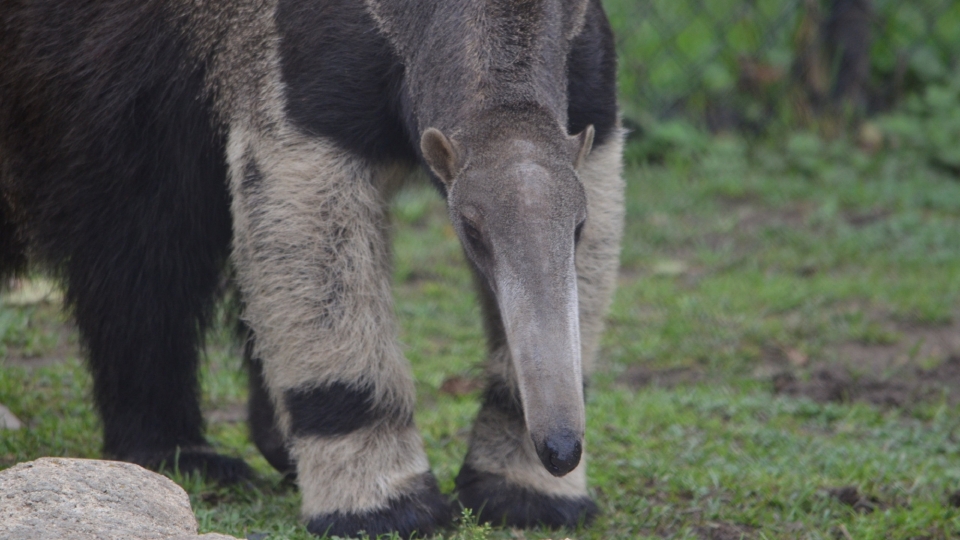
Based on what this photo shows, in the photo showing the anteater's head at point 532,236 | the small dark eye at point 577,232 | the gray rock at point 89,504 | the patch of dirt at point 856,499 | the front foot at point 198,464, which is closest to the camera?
the gray rock at point 89,504

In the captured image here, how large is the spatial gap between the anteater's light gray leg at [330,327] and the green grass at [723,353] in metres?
0.21

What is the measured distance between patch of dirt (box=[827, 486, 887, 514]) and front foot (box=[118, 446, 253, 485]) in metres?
1.99

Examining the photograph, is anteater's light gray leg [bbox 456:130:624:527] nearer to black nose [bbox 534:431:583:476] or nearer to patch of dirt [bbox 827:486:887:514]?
patch of dirt [bbox 827:486:887:514]

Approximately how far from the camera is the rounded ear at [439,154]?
3.00 m

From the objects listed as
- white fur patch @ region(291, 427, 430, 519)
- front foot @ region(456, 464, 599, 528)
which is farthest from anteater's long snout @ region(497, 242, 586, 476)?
front foot @ region(456, 464, 599, 528)

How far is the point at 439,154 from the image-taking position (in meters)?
3.04

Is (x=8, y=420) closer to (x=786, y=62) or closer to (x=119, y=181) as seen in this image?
(x=119, y=181)

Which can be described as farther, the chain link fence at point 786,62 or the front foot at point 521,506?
the chain link fence at point 786,62

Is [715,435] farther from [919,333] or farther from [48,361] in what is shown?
[48,361]

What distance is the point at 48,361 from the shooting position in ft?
17.0

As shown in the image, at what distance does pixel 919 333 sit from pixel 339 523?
3564 millimetres

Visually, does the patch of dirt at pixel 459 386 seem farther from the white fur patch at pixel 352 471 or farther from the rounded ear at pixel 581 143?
the rounded ear at pixel 581 143

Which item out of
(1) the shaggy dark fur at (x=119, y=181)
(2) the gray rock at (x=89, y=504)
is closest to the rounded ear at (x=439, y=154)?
(1) the shaggy dark fur at (x=119, y=181)

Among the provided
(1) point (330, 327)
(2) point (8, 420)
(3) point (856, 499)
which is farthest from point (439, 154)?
(2) point (8, 420)
